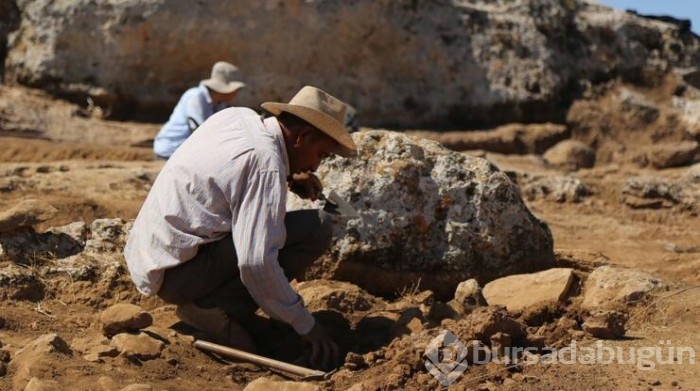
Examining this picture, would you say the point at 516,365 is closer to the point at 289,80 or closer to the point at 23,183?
the point at 23,183

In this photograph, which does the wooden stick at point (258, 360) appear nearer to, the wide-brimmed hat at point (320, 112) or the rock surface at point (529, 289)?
the wide-brimmed hat at point (320, 112)

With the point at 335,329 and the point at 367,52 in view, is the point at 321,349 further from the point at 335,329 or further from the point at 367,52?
the point at 367,52

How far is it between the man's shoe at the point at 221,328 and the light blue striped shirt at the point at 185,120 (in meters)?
3.76

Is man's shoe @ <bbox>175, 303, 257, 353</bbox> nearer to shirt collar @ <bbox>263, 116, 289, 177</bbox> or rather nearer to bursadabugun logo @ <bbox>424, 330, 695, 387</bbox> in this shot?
shirt collar @ <bbox>263, 116, 289, 177</bbox>

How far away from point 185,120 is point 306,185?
3.62 meters

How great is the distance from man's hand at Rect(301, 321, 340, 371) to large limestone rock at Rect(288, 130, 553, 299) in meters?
0.97

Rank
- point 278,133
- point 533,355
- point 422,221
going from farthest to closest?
point 422,221
point 278,133
point 533,355

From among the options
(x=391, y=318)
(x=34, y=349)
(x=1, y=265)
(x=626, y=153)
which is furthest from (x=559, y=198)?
(x=34, y=349)

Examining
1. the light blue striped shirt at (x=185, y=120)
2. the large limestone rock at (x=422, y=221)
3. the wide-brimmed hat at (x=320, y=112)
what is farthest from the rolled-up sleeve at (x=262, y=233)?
the light blue striped shirt at (x=185, y=120)

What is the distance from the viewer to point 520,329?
4.20 metres

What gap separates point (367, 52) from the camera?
13.5 m

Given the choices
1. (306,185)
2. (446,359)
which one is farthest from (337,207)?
(446,359)

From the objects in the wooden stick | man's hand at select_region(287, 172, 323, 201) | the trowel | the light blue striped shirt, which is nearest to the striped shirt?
the wooden stick

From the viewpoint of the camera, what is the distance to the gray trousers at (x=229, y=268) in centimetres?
431
